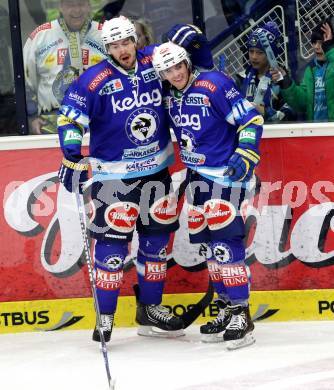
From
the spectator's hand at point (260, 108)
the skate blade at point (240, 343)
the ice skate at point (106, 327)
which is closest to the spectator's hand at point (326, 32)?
the spectator's hand at point (260, 108)

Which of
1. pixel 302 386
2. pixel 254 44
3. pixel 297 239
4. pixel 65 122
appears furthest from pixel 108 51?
pixel 302 386

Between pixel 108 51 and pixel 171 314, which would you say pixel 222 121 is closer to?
pixel 108 51

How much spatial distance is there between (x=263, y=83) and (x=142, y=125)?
3.04 feet

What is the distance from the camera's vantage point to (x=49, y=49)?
768cm

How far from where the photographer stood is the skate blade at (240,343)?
698 cm

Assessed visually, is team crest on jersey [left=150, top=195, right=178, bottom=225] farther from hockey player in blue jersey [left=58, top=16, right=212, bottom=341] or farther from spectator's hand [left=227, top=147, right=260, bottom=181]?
spectator's hand [left=227, top=147, right=260, bottom=181]

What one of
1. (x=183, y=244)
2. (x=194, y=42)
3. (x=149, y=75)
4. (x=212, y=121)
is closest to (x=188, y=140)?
(x=212, y=121)

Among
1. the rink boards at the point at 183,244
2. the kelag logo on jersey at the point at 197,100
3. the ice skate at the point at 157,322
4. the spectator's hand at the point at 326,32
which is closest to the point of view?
the kelag logo on jersey at the point at 197,100

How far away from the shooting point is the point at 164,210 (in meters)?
7.30

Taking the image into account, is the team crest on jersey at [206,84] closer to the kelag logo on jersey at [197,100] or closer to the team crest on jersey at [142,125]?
the kelag logo on jersey at [197,100]

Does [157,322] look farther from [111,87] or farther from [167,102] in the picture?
[111,87]

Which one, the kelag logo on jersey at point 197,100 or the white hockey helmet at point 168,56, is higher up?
the white hockey helmet at point 168,56

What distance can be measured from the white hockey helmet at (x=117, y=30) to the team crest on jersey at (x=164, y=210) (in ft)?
3.12

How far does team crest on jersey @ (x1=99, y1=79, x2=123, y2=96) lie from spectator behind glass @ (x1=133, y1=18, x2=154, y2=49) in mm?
618
